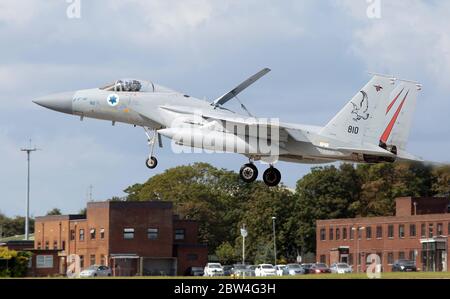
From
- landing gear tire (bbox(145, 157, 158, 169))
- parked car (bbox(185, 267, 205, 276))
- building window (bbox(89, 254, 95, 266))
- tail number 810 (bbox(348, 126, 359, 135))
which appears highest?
tail number 810 (bbox(348, 126, 359, 135))

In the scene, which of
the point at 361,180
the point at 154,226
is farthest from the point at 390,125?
the point at 361,180

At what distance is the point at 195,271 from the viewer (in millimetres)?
86938

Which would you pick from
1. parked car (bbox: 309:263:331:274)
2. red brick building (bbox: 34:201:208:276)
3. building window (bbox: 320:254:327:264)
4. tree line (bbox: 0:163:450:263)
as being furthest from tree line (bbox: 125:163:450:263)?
parked car (bbox: 309:263:331:274)

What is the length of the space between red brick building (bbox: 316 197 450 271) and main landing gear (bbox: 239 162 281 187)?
4602 centimetres

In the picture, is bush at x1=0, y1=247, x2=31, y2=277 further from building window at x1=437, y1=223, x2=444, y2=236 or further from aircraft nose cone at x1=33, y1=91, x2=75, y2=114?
building window at x1=437, y1=223, x2=444, y2=236

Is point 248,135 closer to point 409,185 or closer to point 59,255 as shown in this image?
point 59,255

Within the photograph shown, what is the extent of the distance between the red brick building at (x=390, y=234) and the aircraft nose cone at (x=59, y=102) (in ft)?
153

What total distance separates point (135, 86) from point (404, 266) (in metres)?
41.9

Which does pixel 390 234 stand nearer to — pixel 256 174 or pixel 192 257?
pixel 192 257

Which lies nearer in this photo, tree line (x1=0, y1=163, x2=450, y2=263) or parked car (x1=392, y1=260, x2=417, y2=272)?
parked car (x1=392, y1=260, x2=417, y2=272)

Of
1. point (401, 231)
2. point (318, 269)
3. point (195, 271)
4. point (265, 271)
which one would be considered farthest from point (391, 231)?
point (265, 271)

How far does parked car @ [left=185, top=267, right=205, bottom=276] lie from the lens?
86506 mm

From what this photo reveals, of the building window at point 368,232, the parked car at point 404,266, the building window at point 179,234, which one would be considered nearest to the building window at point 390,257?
the building window at point 368,232
